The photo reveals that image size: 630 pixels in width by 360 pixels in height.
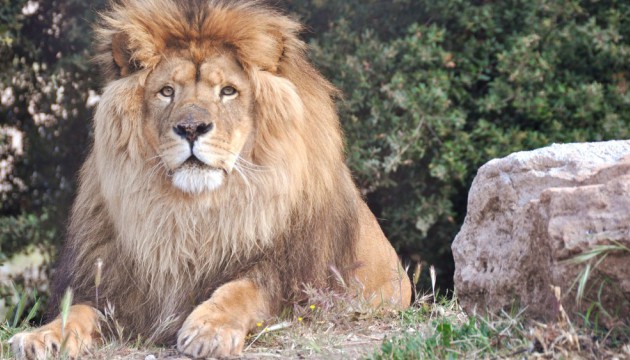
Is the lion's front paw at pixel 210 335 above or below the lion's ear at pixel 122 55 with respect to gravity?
below

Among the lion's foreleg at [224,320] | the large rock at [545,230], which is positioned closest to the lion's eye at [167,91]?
the lion's foreleg at [224,320]

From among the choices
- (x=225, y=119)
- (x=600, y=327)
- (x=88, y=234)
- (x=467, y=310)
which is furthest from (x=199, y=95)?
(x=600, y=327)

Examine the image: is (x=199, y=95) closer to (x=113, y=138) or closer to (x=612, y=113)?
(x=113, y=138)

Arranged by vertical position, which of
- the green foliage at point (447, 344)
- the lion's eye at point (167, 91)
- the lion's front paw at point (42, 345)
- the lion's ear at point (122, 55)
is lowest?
the lion's front paw at point (42, 345)

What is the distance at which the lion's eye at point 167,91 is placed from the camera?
14.6 feet

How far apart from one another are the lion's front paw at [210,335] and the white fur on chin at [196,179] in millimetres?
530

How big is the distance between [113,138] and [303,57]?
1.03m

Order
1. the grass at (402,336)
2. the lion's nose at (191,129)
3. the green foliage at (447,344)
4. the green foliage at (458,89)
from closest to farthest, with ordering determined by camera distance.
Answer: the grass at (402,336) < the green foliage at (447,344) < the lion's nose at (191,129) < the green foliage at (458,89)

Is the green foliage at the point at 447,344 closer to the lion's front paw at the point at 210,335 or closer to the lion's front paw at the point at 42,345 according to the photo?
the lion's front paw at the point at 210,335

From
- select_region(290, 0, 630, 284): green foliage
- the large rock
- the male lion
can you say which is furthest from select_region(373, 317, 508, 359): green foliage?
select_region(290, 0, 630, 284): green foliage

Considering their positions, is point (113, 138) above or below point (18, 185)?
above

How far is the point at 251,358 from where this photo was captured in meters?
3.99

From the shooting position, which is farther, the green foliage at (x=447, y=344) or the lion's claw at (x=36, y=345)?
the lion's claw at (x=36, y=345)

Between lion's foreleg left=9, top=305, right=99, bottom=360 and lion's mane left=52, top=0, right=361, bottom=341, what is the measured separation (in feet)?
0.62
